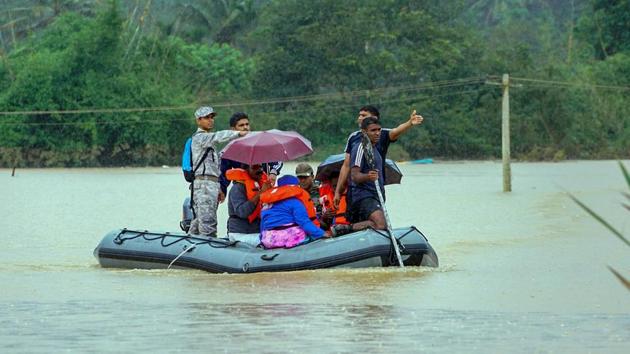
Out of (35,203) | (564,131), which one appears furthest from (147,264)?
(564,131)

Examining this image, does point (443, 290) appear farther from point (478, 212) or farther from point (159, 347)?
point (478, 212)

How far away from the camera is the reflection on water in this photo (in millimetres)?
9492

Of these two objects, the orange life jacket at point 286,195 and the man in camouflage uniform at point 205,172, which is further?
the man in camouflage uniform at point 205,172

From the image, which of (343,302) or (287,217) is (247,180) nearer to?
(287,217)

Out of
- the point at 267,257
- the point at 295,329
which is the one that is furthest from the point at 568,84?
the point at 295,329

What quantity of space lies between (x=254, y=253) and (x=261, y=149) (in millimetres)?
970

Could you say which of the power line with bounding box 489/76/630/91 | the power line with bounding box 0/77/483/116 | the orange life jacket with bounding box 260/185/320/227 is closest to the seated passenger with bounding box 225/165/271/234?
the orange life jacket with bounding box 260/185/320/227

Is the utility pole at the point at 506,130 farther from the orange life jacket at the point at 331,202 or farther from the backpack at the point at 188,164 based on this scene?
the backpack at the point at 188,164

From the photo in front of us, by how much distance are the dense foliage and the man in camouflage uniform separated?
4456 centimetres

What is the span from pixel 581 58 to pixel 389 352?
2562 inches

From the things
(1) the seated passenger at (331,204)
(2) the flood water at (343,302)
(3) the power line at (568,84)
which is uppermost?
(1) the seated passenger at (331,204)

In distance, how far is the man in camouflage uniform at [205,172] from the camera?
13615 millimetres

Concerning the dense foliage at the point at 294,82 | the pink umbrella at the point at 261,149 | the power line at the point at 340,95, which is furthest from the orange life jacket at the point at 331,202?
the power line at the point at 340,95

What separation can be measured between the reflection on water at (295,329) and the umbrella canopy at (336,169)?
2608mm
